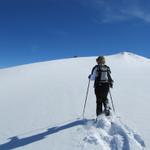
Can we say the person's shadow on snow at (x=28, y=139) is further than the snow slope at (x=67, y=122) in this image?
Yes

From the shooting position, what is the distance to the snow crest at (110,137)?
16.3 feet

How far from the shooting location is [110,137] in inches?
211

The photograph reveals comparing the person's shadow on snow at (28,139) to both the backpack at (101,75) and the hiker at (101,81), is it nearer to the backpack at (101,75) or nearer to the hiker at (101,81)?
the hiker at (101,81)

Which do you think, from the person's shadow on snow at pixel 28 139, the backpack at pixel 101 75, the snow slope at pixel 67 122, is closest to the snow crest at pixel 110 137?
the snow slope at pixel 67 122

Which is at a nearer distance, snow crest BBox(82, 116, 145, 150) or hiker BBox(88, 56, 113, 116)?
snow crest BBox(82, 116, 145, 150)

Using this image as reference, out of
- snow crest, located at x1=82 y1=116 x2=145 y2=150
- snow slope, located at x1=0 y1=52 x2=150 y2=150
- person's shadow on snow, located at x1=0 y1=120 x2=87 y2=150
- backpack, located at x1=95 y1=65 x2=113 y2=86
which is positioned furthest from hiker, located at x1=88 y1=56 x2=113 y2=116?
person's shadow on snow, located at x1=0 y1=120 x2=87 y2=150

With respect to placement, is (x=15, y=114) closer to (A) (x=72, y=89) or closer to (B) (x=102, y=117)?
(B) (x=102, y=117)

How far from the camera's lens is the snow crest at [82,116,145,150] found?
497 cm

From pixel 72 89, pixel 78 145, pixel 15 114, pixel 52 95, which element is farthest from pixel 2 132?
pixel 72 89

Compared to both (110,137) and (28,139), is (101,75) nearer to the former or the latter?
(110,137)

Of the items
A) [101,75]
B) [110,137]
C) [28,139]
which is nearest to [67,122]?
[28,139]

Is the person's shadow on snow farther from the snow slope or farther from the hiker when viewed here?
the hiker

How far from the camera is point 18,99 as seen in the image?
10.6m

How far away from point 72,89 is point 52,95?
147 centimetres
